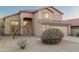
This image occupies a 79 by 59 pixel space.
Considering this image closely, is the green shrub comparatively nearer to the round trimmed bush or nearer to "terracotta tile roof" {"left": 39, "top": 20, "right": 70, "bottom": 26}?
the round trimmed bush

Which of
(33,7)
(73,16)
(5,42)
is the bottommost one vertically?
(5,42)

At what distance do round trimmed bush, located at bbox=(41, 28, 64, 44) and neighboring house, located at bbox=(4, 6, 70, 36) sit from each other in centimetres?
9

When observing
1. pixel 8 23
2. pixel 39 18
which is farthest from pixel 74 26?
pixel 8 23

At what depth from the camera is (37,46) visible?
127 inches

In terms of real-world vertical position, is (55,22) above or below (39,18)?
below

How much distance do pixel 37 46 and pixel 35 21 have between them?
600 millimetres

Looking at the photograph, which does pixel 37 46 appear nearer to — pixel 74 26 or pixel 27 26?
pixel 27 26

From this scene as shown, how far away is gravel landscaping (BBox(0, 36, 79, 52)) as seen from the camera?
3.20 m

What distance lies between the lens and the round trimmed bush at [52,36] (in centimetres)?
321
